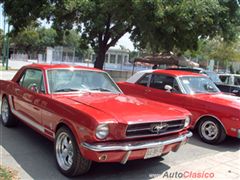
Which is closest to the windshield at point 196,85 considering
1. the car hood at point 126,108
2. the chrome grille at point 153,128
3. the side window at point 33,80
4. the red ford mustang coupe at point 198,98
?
the red ford mustang coupe at point 198,98

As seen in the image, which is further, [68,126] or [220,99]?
[220,99]

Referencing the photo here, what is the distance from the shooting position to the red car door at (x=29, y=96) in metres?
5.56

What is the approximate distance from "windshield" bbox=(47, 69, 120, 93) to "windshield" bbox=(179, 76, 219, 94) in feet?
8.04

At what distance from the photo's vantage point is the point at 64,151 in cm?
474

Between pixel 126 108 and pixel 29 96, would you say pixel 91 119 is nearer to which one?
pixel 126 108

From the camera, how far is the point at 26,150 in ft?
18.5

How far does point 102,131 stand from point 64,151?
0.93 metres

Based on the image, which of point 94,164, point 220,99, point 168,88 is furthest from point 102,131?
point 220,99

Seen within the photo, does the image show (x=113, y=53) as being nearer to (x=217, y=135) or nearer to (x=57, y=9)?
(x=57, y=9)

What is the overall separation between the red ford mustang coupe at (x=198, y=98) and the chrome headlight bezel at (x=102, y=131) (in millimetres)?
3612

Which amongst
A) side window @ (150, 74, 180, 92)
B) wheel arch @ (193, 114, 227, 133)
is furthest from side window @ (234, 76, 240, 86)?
wheel arch @ (193, 114, 227, 133)

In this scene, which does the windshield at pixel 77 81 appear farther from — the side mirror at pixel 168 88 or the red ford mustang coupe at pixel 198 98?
the red ford mustang coupe at pixel 198 98

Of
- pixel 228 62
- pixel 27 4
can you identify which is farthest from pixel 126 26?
pixel 228 62

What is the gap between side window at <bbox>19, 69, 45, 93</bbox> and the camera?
569 centimetres
